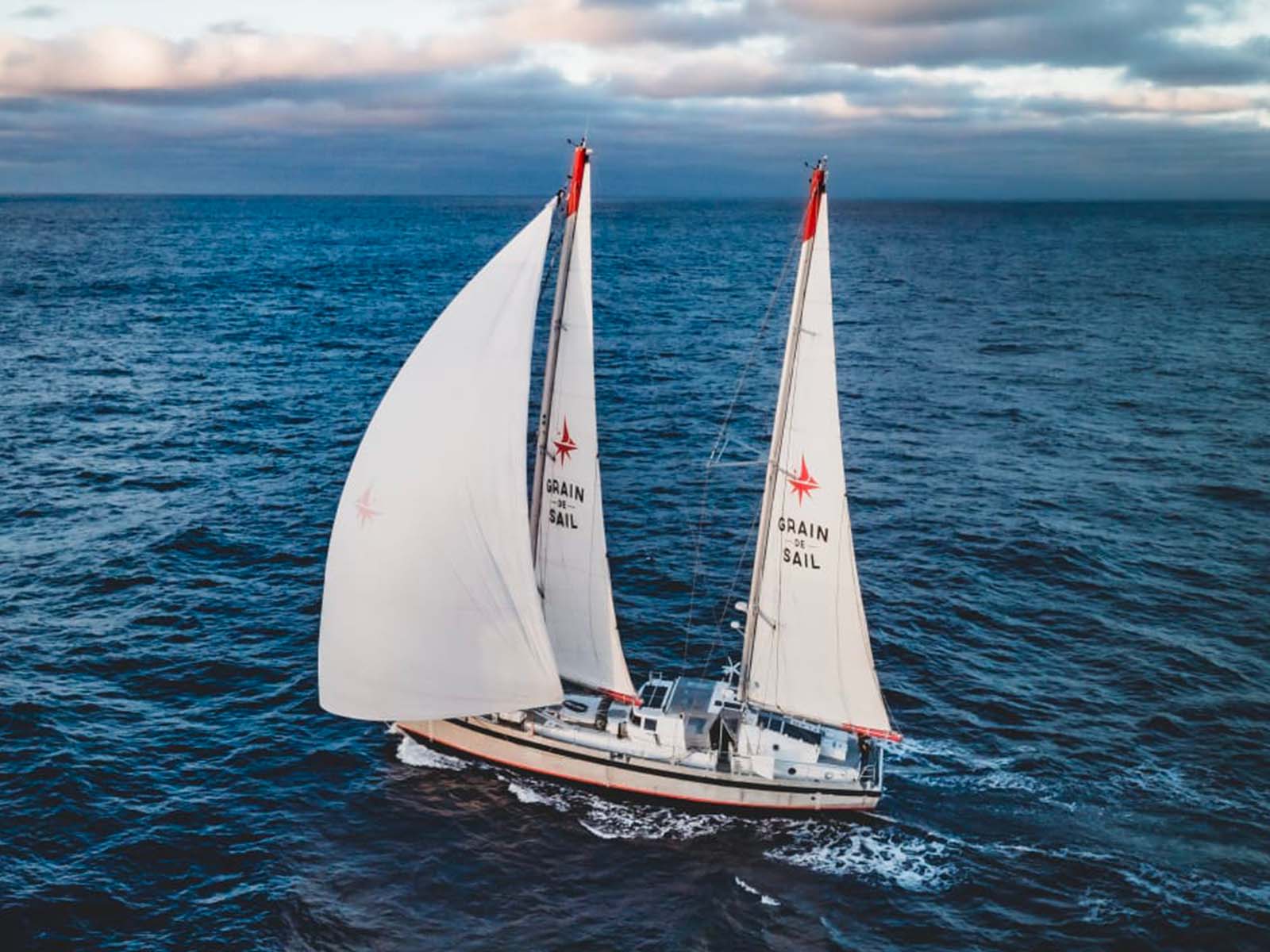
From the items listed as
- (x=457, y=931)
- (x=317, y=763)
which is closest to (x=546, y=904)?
(x=457, y=931)

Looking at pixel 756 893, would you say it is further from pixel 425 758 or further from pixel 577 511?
pixel 577 511

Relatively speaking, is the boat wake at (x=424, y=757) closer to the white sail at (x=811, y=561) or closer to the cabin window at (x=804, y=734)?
the white sail at (x=811, y=561)

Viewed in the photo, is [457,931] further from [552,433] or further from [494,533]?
[552,433]

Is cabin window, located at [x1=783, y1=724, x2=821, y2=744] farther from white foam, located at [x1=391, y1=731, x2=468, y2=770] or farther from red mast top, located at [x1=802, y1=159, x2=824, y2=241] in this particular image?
red mast top, located at [x1=802, y1=159, x2=824, y2=241]

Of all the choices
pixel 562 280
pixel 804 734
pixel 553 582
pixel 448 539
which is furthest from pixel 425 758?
pixel 562 280

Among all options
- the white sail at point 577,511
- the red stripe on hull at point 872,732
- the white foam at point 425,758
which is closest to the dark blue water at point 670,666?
the white foam at point 425,758
